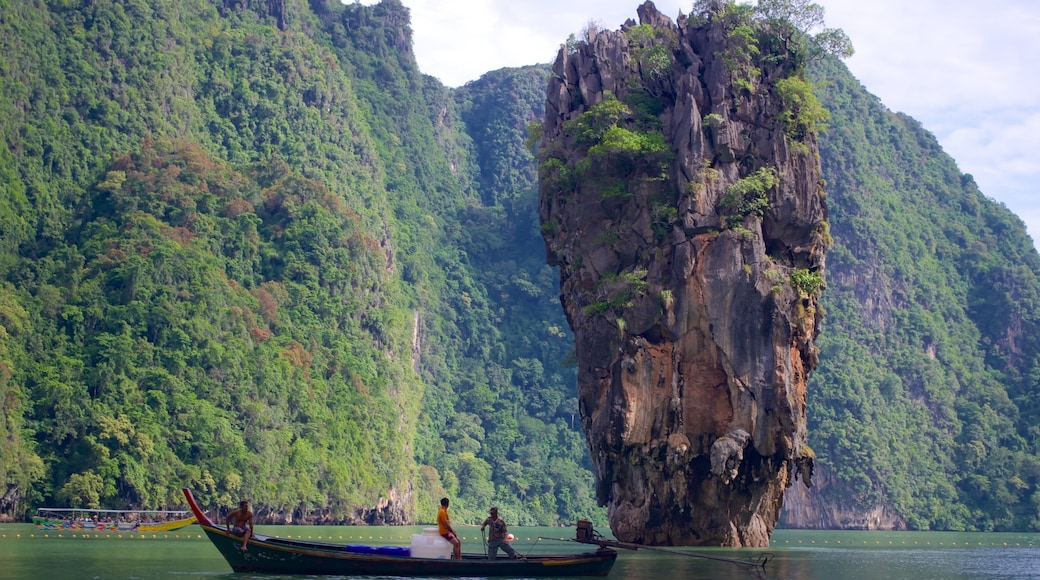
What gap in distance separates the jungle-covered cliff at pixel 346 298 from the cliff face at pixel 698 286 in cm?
3330

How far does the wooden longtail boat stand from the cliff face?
1484 centimetres

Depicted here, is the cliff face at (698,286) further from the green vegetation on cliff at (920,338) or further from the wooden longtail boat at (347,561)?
the green vegetation on cliff at (920,338)

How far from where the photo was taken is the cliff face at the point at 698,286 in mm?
48719

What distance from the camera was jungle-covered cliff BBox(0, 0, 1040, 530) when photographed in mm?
82812

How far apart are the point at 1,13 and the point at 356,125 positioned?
45.7 metres

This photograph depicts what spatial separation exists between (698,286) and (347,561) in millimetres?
20428

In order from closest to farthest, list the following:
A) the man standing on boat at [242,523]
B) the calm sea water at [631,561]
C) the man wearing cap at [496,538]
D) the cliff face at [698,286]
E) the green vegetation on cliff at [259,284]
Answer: the man standing on boat at [242,523]
the man wearing cap at [496,538]
the calm sea water at [631,561]
the cliff face at [698,286]
the green vegetation on cliff at [259,284]

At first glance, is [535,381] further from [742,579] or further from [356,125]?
[742,579]

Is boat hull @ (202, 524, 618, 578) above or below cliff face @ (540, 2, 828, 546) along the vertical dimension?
below

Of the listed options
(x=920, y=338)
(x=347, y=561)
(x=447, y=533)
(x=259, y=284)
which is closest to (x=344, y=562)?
(x=347, y=561)

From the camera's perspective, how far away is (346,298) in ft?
360

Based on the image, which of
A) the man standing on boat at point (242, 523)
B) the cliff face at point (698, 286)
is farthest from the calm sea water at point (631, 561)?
the cliff face at point (698, 286)

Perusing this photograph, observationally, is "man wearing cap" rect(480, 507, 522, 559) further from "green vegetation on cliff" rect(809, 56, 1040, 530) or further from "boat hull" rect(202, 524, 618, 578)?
"green vegetation on cliff" rect(809, 56, 1040, 530)

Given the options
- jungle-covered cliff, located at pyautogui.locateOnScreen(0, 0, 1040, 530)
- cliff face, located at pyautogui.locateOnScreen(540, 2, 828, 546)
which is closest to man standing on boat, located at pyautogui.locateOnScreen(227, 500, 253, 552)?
cliff face, located at pyautogui.locateOnScreen(540, 2, 828, 546)
